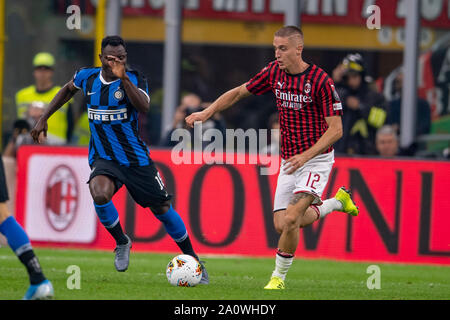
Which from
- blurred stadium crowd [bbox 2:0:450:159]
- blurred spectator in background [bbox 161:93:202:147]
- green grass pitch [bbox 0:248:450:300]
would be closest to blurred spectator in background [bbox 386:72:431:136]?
blurred stadium crowd [bbox 2:0:450:159]

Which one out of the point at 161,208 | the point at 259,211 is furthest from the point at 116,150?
the point at 259,211

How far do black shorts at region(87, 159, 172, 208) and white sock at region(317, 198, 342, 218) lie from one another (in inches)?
59.7

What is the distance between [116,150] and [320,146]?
1814 mm

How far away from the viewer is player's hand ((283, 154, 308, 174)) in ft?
27.8

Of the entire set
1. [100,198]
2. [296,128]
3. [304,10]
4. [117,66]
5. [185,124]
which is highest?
[304,10]

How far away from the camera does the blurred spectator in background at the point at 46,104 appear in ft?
46.4

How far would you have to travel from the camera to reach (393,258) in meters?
12.7

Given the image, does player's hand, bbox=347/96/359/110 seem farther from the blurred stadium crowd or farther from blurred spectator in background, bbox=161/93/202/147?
blurred spectator in background, bbox=161/93/202/147

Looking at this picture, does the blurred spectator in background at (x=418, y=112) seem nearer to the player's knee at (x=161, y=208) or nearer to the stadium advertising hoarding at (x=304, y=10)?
the stadium advertising hoarding at (x=304, y=10)

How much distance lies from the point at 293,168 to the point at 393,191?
15.2 feet

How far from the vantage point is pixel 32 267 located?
7188mm

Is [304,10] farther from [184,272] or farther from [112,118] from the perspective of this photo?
[184,272]

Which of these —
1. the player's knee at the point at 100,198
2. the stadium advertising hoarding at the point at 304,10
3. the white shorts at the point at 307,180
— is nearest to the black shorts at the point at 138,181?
the player's knee at the point at 100,198

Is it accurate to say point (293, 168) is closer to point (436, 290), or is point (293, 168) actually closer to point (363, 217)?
point (436, 290)
